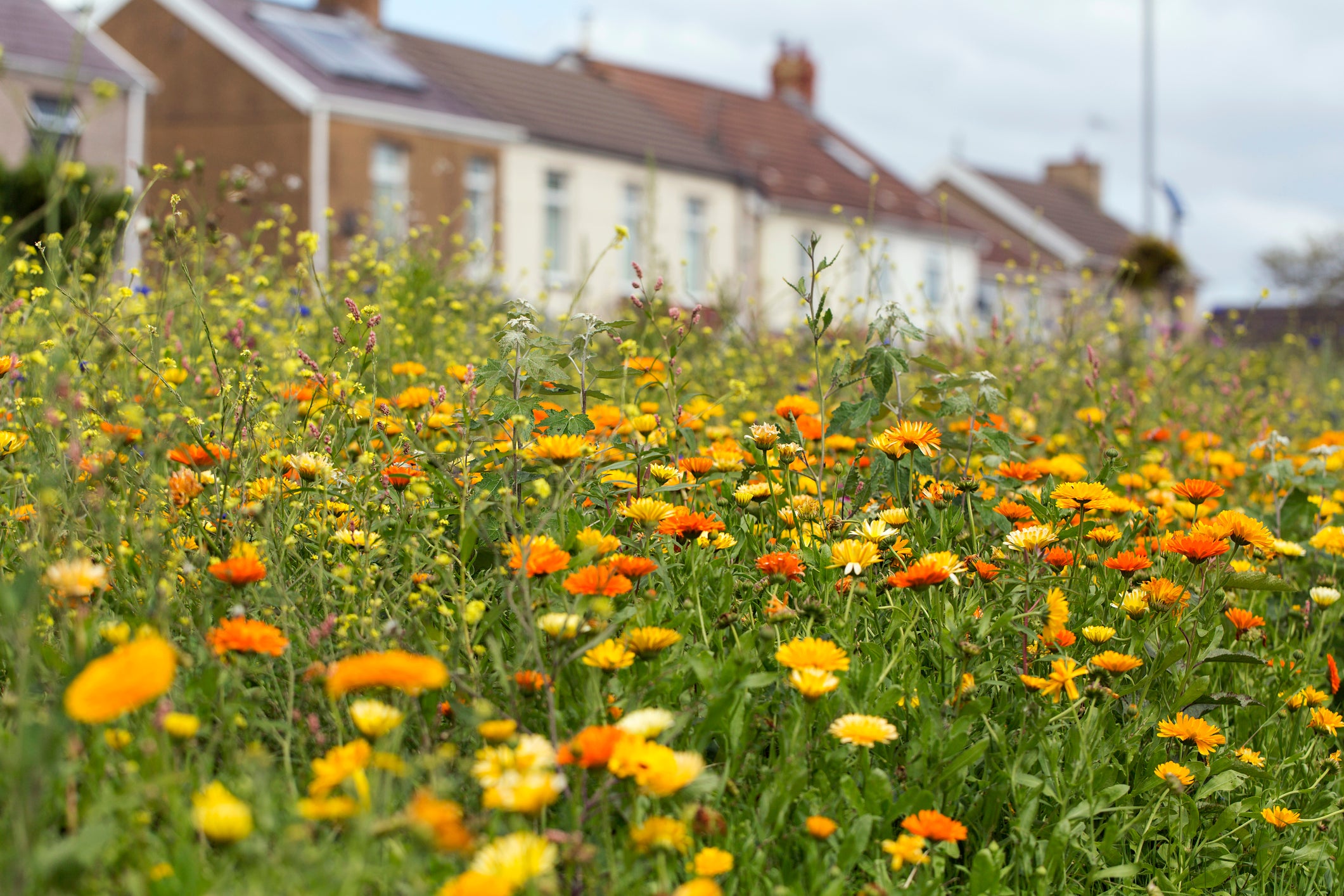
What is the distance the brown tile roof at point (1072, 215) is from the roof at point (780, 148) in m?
7.95

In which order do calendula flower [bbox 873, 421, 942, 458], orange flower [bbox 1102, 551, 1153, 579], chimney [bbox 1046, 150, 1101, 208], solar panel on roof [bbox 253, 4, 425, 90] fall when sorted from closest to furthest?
orange flower [bbox 1102, 551, 1153, 579] → calendula flower [bbox 873, 421, 942, 458] → solar panel on roof [bbox 253, 4, 425, 90] → chimney [bbox 1046, 150, 1101, 208]

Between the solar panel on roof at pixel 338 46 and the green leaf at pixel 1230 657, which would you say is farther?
the solar panel on roof at pixel 338 46

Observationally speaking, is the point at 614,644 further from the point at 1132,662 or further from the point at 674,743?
the point at 1132,662

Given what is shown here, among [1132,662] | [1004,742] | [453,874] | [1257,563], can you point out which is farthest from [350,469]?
[1257,563]

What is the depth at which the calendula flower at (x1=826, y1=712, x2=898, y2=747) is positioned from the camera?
171 cm

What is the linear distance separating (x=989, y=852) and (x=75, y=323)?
2.65m

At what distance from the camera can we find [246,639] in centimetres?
160

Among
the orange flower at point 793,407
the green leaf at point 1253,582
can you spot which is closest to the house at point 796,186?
the orange flower at point 793,407

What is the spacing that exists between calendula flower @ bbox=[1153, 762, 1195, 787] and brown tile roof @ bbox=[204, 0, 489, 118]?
17.4m

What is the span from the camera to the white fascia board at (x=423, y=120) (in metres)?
17.5

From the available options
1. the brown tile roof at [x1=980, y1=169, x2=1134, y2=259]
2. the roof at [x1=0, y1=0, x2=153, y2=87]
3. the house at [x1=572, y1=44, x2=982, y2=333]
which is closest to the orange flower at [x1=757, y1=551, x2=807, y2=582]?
the roof at [x1=0, y1=0, x2=153, y2=87]

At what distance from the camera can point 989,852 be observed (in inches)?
70.9

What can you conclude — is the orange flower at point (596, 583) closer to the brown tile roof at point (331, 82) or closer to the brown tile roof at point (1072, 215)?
the brown tile roof at point (331, 82)

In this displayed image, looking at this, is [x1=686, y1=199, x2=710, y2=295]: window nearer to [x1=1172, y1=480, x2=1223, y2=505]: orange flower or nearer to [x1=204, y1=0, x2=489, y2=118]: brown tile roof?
[x1=204, y1=0, x2=489, y2=118]: brown tile roof
